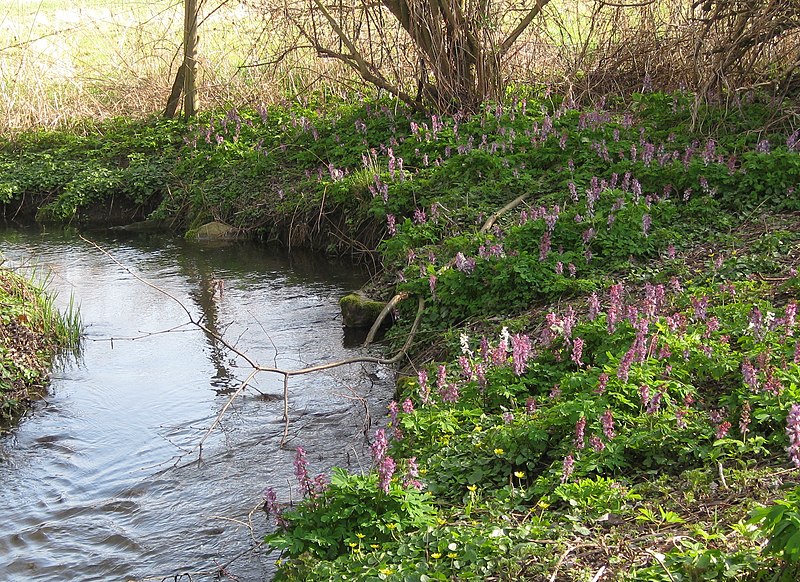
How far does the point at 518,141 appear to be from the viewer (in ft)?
32.4

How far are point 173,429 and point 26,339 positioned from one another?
2029mm

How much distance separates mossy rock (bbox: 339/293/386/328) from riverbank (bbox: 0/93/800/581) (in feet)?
0.93

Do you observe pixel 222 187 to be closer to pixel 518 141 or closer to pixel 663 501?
pixel 518 141

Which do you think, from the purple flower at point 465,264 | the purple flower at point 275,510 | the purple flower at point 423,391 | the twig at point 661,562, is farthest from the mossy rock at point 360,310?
the twig at point 661,562

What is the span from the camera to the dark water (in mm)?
5020

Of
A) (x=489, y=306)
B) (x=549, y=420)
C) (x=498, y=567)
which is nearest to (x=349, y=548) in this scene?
(x=498, y=567)

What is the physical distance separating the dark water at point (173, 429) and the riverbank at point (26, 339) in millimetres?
173

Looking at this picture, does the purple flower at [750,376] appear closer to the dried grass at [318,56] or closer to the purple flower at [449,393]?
the purple flower at [449,393]

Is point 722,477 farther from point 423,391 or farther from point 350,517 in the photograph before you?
point 423,391

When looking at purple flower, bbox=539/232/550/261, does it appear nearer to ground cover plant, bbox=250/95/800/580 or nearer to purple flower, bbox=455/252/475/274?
ground cover plant, bbox=250/95/800/580

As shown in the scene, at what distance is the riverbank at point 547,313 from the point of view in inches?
151

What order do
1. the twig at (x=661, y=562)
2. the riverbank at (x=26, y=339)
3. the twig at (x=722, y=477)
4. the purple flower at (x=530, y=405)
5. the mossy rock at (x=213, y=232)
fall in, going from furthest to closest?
1. the mossy rock at (x=213, y=232)
2. the riverbank at (x=26, y=339)
3. the purple flower at (x=530, y=405)
4. the twig at (x=722, y=477)
5. the twig at (x=661, y=562)

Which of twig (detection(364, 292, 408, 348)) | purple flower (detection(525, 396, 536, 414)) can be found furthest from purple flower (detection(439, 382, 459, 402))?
twig (detection(364, 292, 408, 348))

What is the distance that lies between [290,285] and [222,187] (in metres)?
3.22
